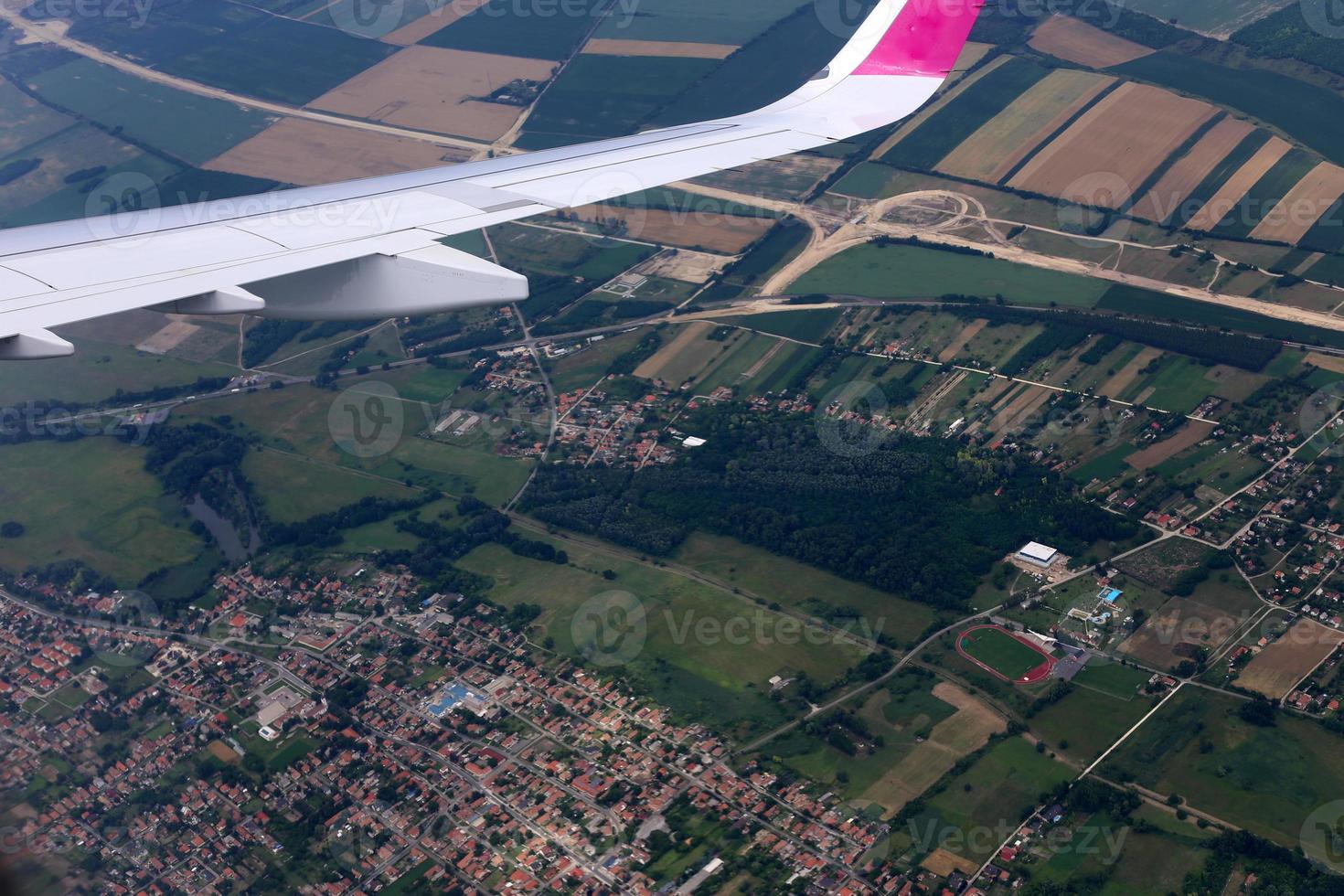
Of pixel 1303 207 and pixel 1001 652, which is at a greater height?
pixel 1303 207

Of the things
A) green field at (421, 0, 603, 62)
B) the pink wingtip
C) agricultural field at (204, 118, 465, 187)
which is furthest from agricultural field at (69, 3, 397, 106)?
the pink wingtip

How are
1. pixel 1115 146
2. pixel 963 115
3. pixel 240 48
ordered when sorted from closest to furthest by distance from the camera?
pixel 1115 146 → pixel 963 115 → pixel 240 48

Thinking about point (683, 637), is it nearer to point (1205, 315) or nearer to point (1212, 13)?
point (1205, 315)

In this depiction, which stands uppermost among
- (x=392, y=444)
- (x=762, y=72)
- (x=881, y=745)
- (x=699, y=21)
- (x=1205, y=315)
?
(x=699, y=21)

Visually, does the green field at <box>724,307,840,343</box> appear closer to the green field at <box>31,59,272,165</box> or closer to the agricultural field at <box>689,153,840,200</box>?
the agricultural field at <box>689,153,840,200</box>

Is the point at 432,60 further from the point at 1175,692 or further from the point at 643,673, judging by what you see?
the point at 1175,692

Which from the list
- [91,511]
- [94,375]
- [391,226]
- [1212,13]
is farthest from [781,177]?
[391,226]

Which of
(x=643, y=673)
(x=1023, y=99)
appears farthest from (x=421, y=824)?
Result: (x=1023, y=99)
